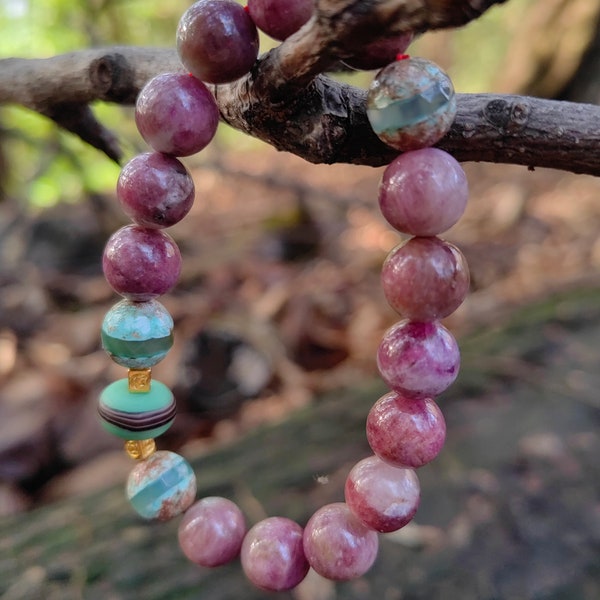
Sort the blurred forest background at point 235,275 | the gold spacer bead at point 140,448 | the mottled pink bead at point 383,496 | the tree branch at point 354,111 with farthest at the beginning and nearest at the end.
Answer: the blurred forest background at point 235,275, the gold spacer bead at point 140,448, the mottled pink bead at point 383,496, the tree branch at point 354,111

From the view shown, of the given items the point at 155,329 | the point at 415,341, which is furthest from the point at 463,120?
the point at 155,329

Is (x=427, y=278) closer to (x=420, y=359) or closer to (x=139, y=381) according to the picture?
(x=420, y=359)

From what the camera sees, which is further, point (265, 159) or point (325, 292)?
point (265, 159)

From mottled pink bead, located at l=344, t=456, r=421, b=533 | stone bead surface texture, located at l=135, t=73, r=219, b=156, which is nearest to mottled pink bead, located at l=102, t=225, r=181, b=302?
stone bead surface texture, located at l=135, t=73, r=219, b=156

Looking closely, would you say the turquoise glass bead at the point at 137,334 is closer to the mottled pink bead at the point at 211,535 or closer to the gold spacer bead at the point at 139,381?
the gold spacer bead at the point at 139,381

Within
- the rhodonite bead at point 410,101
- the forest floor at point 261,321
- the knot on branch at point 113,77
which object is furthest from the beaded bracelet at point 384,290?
the forest floor at point 261,321

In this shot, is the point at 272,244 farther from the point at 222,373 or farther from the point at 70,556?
the point at 70,556

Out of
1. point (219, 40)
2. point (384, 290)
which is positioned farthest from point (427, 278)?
point (219, 40)
